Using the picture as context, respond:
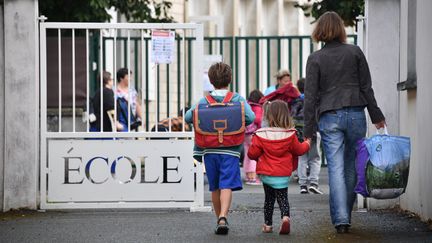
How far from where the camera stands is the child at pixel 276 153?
37.3 feet

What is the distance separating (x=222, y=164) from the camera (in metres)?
11.6

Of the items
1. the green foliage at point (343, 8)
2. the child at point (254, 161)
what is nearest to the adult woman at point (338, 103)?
the green foliage at point (343, 8)

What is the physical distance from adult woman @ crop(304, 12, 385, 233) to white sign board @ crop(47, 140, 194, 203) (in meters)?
2.66

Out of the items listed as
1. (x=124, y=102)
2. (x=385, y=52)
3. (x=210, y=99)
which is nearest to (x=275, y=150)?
(x=210, y=99)

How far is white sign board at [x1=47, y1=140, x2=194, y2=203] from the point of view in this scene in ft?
44.5

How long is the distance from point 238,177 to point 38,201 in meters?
2.96

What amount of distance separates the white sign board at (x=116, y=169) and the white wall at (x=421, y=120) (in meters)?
2.19

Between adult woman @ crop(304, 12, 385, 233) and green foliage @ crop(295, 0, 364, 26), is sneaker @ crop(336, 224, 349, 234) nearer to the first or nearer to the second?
adult woman @ crop(304, 12, 385, 233)

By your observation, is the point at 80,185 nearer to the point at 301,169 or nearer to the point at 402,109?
the point at 402,109

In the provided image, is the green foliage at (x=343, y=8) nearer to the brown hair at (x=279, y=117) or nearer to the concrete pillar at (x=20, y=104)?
the concrete pillar at (x=20, y=104)

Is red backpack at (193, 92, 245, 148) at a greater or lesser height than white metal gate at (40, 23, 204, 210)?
greater

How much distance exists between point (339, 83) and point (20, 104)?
3805 mm

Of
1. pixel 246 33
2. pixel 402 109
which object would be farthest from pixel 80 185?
pixel 246 33

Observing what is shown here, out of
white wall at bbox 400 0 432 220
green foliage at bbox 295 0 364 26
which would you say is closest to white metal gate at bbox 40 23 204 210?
white wall at bbox 400 0 432 220
